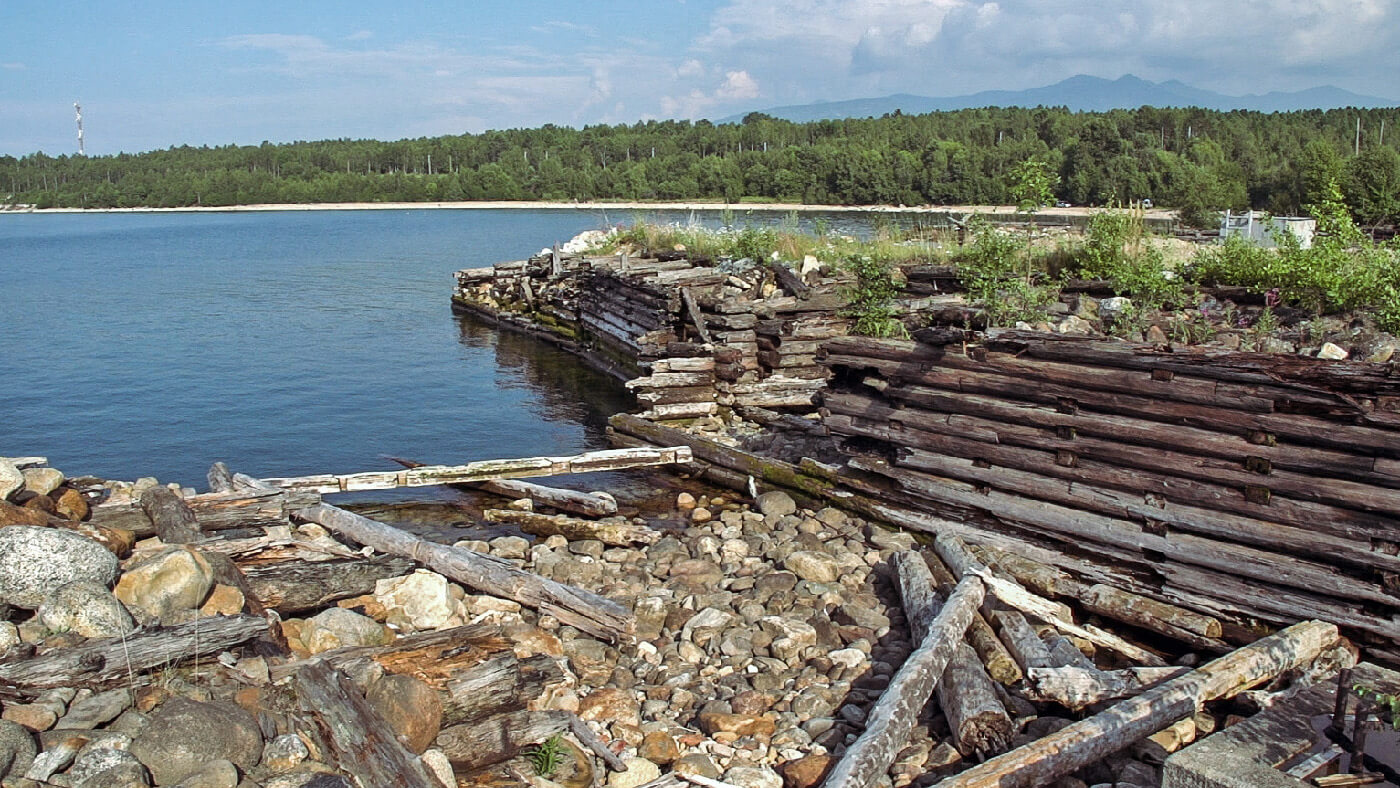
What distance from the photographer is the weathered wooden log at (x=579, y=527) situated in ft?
35.0

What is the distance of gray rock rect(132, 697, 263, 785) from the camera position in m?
5.13

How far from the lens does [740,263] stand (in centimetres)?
1978

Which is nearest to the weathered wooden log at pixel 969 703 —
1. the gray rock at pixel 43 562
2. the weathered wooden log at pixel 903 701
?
the weathered wooden log at pixel 903 701

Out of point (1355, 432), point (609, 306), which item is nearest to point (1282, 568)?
point (1355, 432)

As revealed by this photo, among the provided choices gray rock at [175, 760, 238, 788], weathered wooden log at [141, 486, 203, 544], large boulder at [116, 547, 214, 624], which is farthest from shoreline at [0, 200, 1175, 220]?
gray rock at [175, 760, 238, 788]

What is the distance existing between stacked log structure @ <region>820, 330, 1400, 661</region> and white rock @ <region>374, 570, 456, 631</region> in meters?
4.33

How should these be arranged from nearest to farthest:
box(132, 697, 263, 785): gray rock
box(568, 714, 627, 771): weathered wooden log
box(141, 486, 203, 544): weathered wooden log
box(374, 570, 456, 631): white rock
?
box(132, 697, 263, 785): gray rock < box(568, 714, 627, 771): weathered wooden log < box(374, 570, 456, 631): white rock < box(141, 486, 203, 544): weathered wooden log

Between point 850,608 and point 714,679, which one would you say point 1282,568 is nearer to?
point 850,608

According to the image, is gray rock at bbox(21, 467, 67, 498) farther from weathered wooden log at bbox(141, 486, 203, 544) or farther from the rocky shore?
weathered wooden log at bbox(141, 486, 203, 544)

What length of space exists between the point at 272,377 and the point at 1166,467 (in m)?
20.8

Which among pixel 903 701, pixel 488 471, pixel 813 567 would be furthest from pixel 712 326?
pixel 903 701

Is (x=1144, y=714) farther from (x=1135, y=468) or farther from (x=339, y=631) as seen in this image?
(x=339, y=631)

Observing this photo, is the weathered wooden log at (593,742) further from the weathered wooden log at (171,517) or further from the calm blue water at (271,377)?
the calm blue water at (271,377)

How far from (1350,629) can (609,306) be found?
59.3 ft
